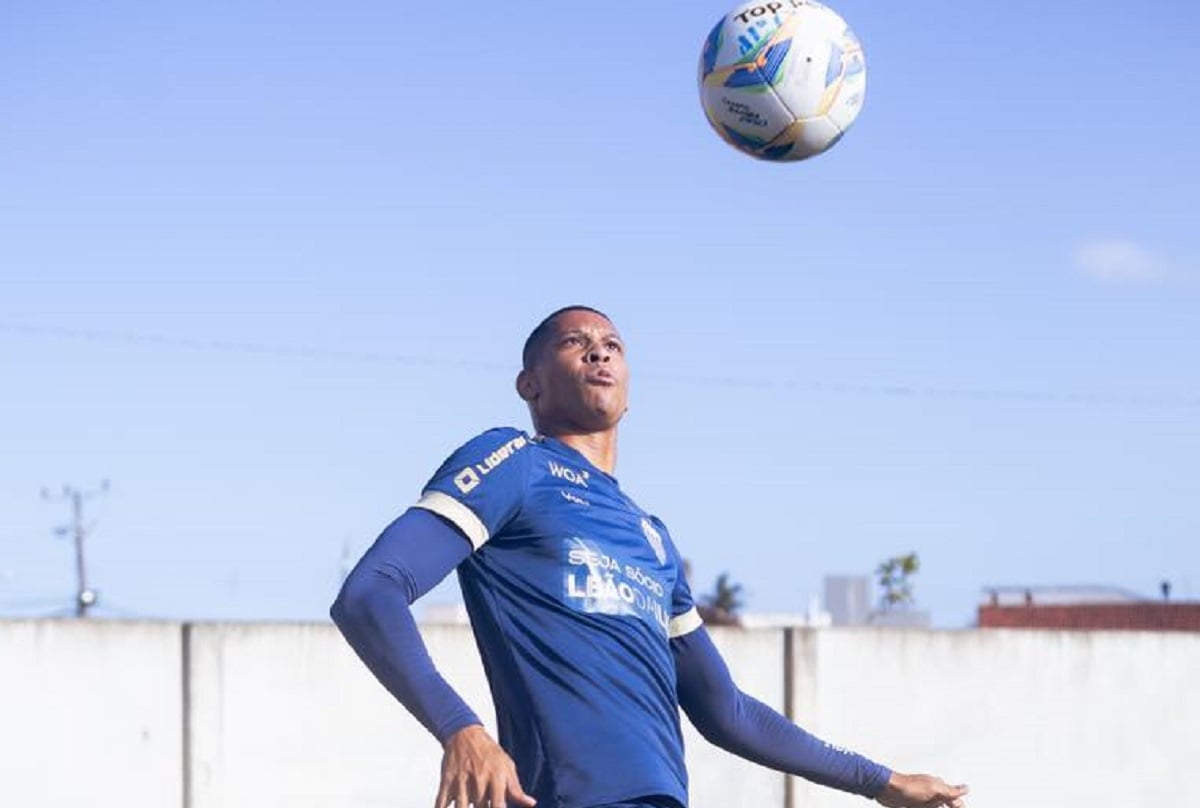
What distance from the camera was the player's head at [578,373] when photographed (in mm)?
5727

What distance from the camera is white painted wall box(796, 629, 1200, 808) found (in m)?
14.4

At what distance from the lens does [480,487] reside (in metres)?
5.22

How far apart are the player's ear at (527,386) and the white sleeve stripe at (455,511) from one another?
0.74 meters

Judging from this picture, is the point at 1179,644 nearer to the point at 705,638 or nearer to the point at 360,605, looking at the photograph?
the point at 705,638

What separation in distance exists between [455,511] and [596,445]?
2.41 ft

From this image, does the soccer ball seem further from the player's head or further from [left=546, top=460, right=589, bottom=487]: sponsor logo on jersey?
[left=546, top=460, right=589, bottom=487]: sponsor logo on jersey

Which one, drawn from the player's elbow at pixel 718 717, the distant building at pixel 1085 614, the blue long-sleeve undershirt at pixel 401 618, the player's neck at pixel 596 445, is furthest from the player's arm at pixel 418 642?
the distant building at pixel 1085 614

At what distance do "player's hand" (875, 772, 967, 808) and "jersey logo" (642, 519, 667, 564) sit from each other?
0.99m

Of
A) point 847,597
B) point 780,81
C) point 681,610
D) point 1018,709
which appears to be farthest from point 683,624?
point 847,597

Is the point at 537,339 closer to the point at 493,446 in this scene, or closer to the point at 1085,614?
the point at 493,446

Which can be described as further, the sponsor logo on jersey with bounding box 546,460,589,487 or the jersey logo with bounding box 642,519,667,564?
the jersey logo with bounding box 642,519,667,564

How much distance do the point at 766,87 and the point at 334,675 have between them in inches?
217

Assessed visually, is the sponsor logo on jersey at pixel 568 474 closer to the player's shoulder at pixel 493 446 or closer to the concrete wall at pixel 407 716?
the player's shoulder at pixel 493 446

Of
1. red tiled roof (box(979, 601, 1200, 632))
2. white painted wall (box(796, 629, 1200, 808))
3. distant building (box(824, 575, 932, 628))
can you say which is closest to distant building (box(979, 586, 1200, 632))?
red tiled roof (box(979, 601, 1200, 632))
